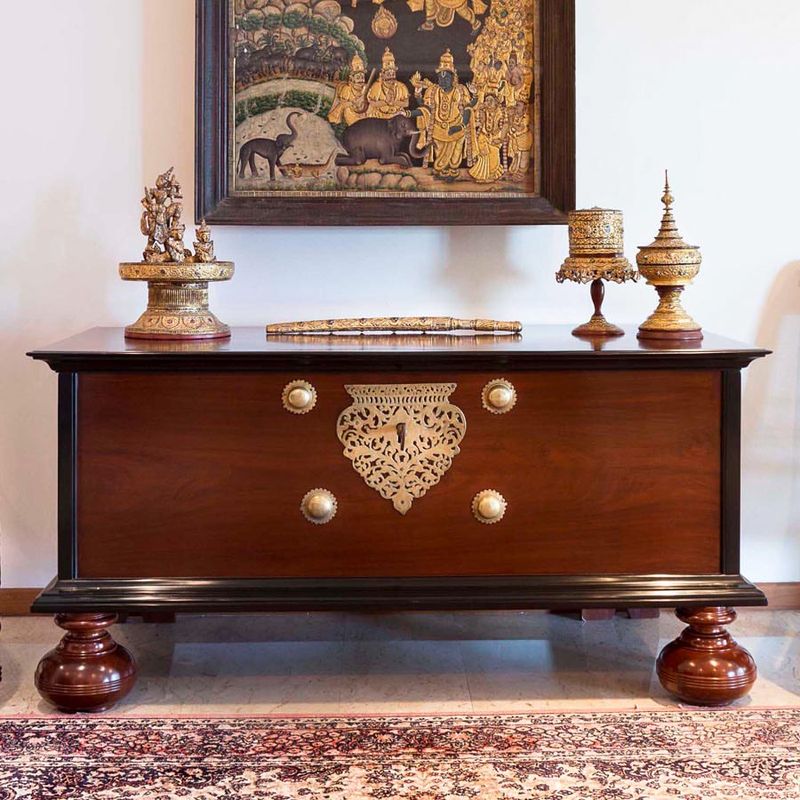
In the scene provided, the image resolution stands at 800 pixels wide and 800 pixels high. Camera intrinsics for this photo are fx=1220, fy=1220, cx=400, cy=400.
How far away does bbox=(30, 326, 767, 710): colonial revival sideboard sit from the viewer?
8.50 feet

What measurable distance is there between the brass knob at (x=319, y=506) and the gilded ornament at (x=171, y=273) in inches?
18.0

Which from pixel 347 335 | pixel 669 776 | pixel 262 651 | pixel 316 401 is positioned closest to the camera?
pixel 669 776

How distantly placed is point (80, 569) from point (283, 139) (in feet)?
4.03

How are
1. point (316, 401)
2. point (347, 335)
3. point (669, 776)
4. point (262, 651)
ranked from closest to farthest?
point (669, 776)
point (316, 401)
point (347, 335)
point (262, 651)

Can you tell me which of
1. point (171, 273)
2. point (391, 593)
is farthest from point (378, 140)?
point (391, 593)

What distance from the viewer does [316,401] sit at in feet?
8.52

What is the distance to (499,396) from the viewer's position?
2.59m

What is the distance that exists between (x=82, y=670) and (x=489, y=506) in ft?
3.13

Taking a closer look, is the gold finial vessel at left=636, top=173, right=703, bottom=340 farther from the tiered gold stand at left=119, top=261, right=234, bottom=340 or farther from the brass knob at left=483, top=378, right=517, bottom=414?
the tiered gold stand at left=119, top=261, right=234, bottom=340

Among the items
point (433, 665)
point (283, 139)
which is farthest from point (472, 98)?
point (433, 665)

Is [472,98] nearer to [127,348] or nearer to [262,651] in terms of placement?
[127,348]

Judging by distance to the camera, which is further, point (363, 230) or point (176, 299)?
point (363, 230)

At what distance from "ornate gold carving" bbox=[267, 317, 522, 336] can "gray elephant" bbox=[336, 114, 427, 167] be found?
530 mm

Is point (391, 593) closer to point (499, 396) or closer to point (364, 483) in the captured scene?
point (364, 483)
